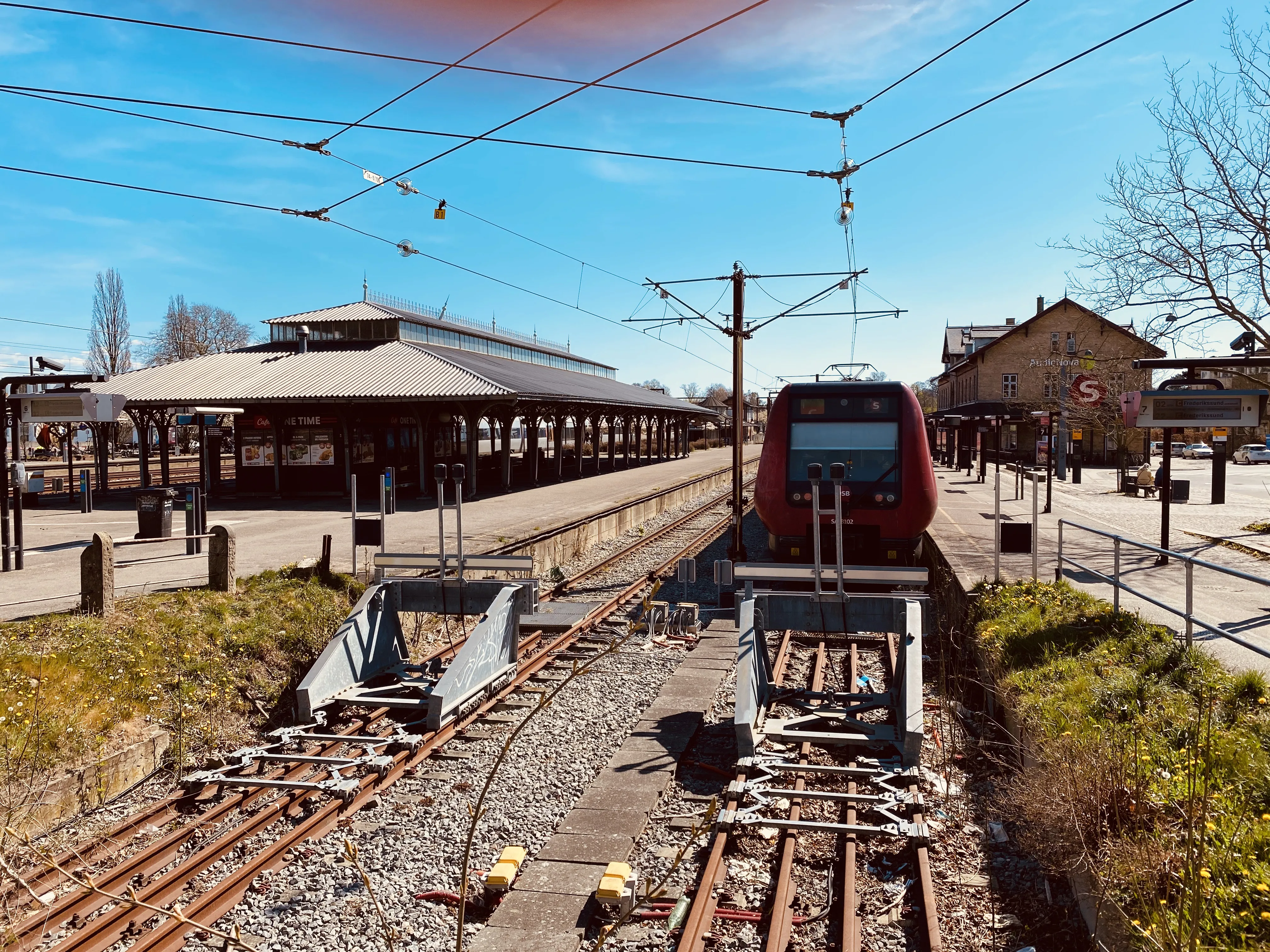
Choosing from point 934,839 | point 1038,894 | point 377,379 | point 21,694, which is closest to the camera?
point 1038,894

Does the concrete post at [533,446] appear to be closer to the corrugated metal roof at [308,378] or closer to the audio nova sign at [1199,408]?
the corrugated metal roof at [308,378]

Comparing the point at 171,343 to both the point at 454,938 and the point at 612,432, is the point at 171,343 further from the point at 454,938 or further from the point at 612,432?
the point at 454,938

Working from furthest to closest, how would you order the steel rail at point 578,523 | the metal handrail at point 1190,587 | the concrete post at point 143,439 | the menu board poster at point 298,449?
the menu board poster at point 298,449 → the concrete post at point 143,439 → the steel rail at point 578,523 → the metal handrail at point 1190,587

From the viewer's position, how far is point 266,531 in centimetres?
1805

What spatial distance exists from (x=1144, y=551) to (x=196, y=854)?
1491 centimetres

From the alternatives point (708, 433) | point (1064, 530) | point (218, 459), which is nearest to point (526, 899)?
point (1064, 530)

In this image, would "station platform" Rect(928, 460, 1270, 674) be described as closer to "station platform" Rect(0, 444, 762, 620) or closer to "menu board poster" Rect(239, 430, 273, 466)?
"station platform" Rect(0, 444, 762, 620)

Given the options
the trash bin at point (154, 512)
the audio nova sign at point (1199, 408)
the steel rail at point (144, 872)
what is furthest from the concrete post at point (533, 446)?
the steel rail at point (144, 872)

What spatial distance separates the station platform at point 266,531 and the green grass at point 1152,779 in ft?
31.4

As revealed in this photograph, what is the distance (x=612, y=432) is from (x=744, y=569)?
1421 inches

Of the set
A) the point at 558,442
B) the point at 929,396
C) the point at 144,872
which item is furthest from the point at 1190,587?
the point at 929,396

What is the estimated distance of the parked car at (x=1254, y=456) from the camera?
49062mm

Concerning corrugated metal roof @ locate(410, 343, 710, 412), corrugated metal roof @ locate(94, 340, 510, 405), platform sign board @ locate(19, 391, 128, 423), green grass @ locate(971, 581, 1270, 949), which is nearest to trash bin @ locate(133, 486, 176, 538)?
platform sign board @ locate(19, 391, 128, 423)

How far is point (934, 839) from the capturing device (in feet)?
18.5
